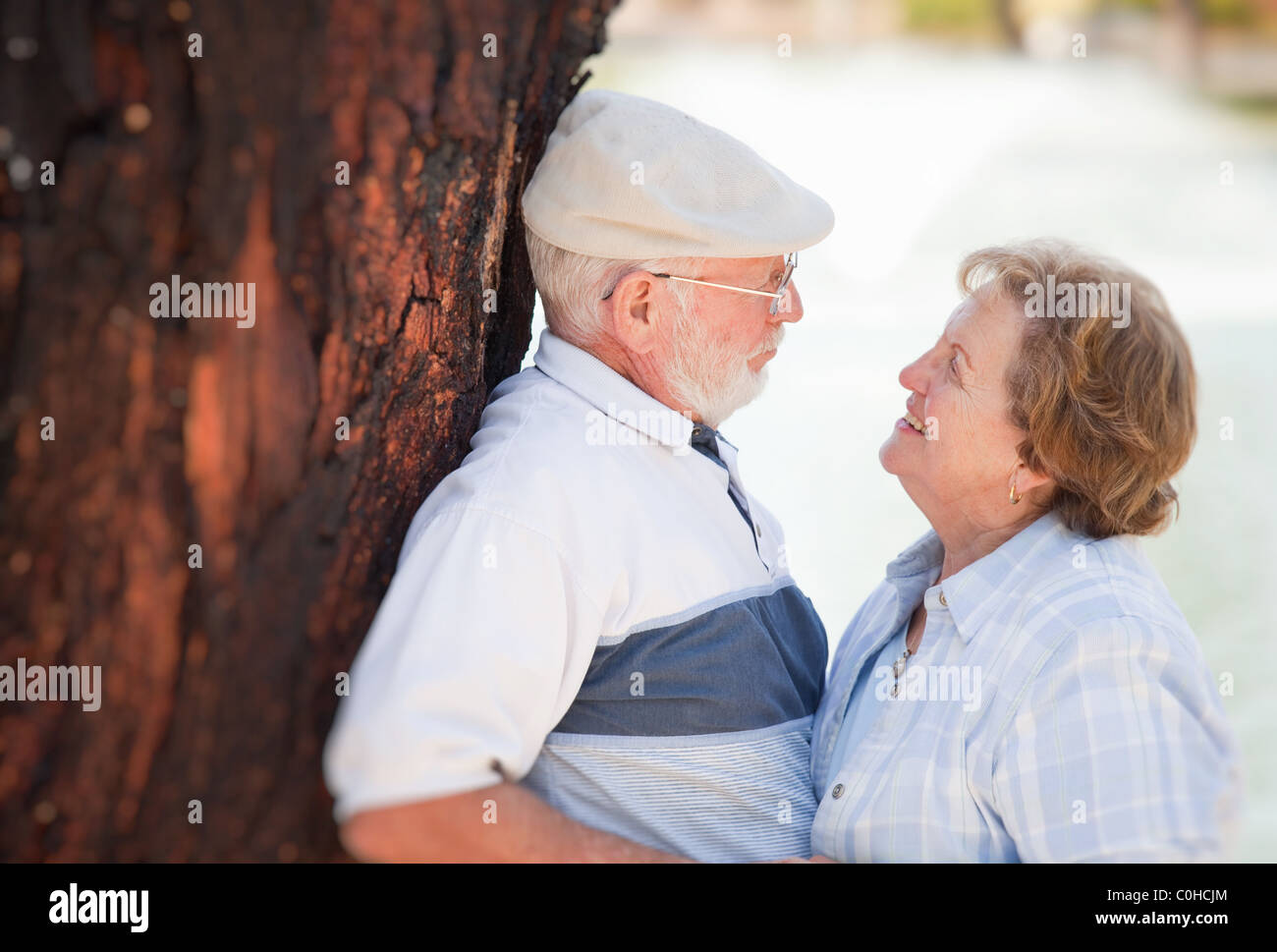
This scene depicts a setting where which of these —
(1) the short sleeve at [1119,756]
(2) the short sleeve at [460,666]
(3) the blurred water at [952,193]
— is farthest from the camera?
(3) the blurred water at [952,193]

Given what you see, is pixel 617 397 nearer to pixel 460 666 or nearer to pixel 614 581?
pixel 614 581

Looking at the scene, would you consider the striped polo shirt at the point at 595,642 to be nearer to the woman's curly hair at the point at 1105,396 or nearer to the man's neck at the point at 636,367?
the man's neck at the point at 636,367

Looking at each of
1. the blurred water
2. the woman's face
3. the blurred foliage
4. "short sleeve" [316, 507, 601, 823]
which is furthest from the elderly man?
the blurred foliage

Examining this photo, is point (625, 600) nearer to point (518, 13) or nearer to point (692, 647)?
point (692, 647)

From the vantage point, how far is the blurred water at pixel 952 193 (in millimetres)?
9594

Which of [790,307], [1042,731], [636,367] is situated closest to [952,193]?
[790,307]

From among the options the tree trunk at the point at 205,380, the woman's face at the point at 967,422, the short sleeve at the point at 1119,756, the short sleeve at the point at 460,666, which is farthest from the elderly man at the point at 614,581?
the short sleeve at the point at 1119,756

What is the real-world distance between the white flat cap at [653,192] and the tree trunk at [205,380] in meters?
0.35

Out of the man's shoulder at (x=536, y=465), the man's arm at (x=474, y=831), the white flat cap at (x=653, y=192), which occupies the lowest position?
the man's arm at (x=474, y=831)

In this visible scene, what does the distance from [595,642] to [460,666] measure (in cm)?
29

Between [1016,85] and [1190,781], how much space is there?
34.3 ft

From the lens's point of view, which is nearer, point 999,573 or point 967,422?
point 999,573

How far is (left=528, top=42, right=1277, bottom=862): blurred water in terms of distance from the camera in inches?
378

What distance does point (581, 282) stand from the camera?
2.18 meters
